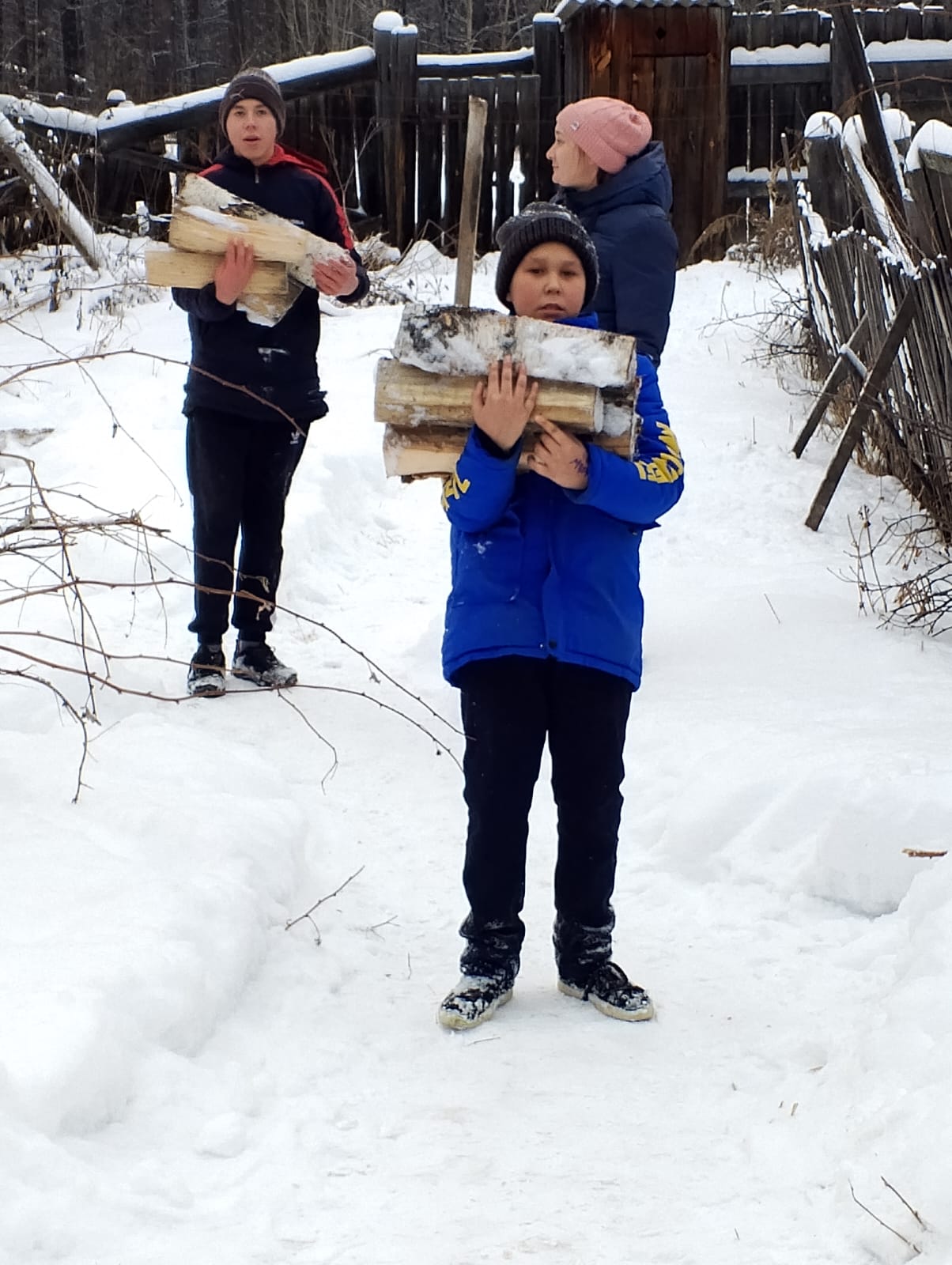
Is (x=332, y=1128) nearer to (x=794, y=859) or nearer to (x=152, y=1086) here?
(x=152, y=1086)

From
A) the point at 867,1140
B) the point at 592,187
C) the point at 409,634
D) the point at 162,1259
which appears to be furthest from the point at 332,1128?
the point at 409,634

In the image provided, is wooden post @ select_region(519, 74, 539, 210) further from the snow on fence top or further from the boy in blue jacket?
the boy in blue jacket

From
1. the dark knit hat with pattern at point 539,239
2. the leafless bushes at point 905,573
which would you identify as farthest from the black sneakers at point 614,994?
the leafless bushes at point 905,573

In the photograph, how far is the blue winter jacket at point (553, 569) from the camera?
8.52 feet

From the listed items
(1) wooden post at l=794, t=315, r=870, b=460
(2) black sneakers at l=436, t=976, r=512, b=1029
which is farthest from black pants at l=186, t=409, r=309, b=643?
(1) wooden post at l=794, t=315, r=870, b=460

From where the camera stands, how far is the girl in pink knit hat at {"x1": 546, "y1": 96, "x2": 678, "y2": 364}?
3.75m

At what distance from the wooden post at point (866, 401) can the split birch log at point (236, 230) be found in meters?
2.60

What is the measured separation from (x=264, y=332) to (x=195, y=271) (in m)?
0.29

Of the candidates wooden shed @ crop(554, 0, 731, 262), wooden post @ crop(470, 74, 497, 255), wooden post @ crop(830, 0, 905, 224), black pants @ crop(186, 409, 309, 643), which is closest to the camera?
black pants @ crop(186, 409, 309, 643)

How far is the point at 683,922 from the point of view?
3.22 metres

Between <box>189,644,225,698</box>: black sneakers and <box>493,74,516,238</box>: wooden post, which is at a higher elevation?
<box>493,74,516,238</box>: wooden post

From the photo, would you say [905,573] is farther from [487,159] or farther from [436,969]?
[487,159]

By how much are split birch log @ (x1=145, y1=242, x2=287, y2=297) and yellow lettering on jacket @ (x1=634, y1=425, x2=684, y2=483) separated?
1895 millimetres

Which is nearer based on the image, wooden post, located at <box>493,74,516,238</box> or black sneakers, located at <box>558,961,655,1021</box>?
black sneakers, located at <box>558,961,655,1021</box>
